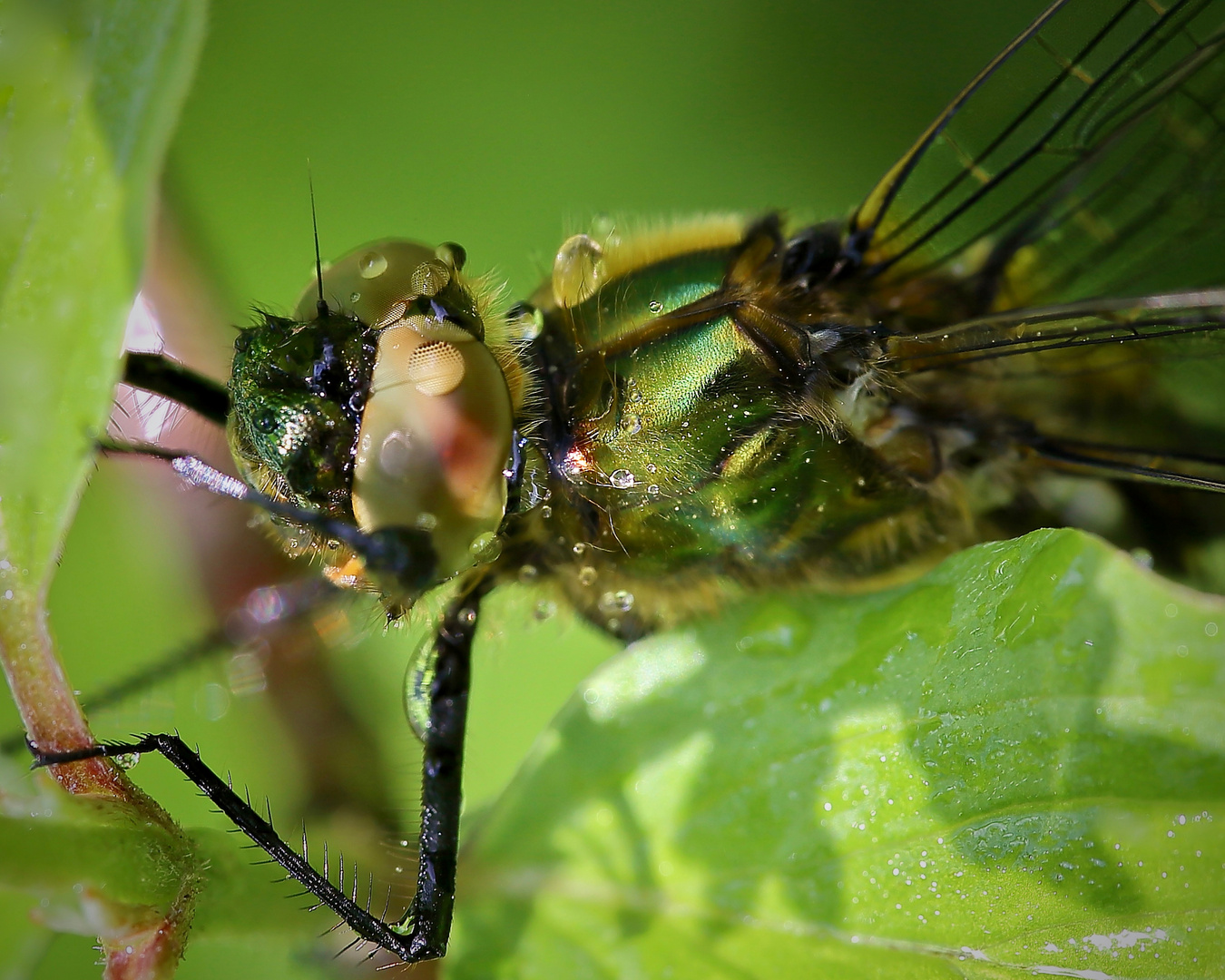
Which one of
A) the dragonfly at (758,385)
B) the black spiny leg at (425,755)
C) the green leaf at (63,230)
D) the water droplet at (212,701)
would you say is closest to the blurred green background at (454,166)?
the water droplet at (212,701)

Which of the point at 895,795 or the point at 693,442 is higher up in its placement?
the point at 693,442

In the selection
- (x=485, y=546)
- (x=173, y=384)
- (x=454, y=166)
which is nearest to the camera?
(x=485, y=546)

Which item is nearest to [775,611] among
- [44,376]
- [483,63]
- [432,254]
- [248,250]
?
[432,254]

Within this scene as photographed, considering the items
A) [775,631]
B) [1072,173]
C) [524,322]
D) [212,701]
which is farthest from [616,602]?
[1072,173]

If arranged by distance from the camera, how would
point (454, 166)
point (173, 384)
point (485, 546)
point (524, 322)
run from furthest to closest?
point (454, 166) → point (173, 384) → point (524, 322) → point (485, 546)

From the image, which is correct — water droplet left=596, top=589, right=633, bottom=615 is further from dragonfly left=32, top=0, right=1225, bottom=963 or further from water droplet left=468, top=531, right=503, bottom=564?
water droplet left=468, top=531, right=503, bottom=564

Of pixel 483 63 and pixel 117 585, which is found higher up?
pixel 483 63

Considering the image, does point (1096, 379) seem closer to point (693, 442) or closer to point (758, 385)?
point (758, 385)

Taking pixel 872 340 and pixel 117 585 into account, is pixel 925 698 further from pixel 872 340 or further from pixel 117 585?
pixel 117 585
